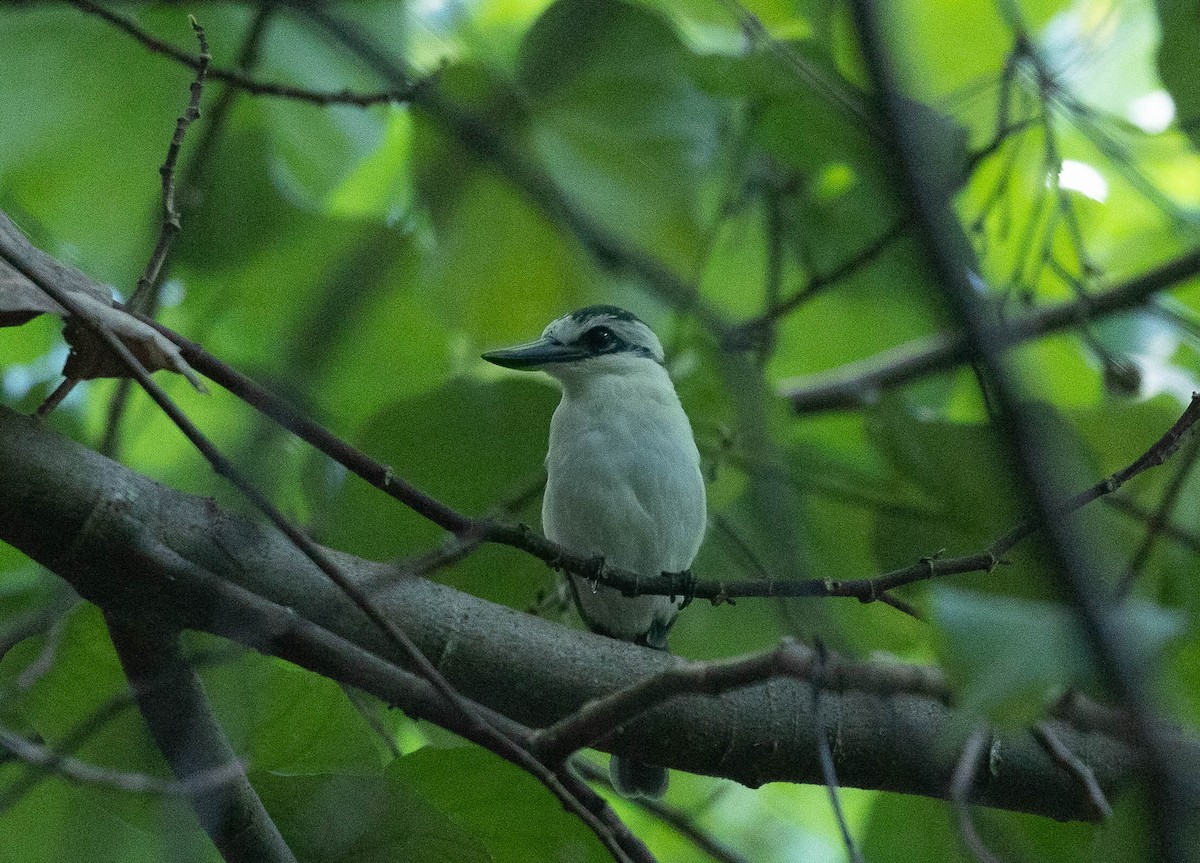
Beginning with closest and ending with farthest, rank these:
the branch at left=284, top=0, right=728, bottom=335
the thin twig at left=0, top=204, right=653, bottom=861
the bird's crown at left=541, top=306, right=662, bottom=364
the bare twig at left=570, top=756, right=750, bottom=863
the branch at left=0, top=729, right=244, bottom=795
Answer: the thin twig at left=0, top=204, right=653, bottom=861
the branch at left=0, top=729, right=244, bottom=795
the branch at left=284, top=0, right=728, bottom=335
the bare twig at left=570, top=756, right=750, bottom=863
the bird's crown at left=541, top=306, right=662, bottom=364

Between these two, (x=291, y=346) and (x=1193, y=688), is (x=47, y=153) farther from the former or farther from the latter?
(x=1193, y=688)

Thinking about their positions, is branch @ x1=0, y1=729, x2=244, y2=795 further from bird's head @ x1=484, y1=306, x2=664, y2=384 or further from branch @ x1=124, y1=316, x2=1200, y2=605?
bird's head @ x1=484, y1=306, x2=664, y2=384

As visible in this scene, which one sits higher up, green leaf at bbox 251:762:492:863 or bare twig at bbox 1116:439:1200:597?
bare twig at bbox 1116:439:1200:597

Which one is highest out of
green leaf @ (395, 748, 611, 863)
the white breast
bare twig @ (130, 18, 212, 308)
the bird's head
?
the bird's head

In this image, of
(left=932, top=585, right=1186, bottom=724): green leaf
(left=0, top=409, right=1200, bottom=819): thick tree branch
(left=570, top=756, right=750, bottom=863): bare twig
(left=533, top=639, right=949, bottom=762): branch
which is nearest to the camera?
(left=932, top=585, right=1186, bottom=724): green leaf

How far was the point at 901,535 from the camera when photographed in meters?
2.23

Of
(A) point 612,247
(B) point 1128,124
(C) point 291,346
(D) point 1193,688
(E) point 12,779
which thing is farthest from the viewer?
(B) point 1128,124

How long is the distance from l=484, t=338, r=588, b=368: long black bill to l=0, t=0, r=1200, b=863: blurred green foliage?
0.21 feet

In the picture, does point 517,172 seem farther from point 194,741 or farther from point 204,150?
point 194,741

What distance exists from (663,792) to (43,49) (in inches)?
71.5

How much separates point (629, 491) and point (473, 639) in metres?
0.90

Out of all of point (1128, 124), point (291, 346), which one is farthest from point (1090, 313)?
point (291, 346)

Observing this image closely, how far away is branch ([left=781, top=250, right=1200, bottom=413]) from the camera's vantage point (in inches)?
99.9

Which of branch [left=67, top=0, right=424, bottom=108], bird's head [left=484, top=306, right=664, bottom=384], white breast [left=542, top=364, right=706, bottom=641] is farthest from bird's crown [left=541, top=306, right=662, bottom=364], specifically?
branch [left=67, top=0, right=424, bottom=108]
